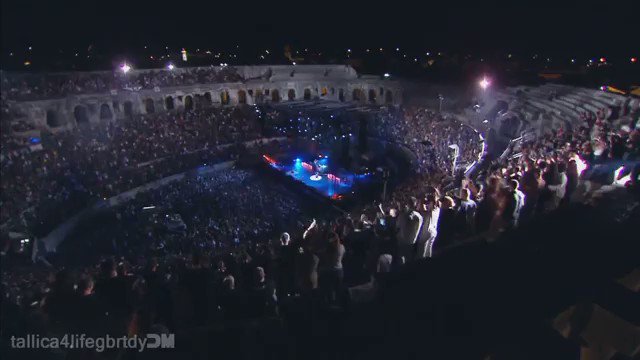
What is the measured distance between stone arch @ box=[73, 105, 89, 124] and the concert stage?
57.2 feet

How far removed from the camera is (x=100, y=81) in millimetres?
38094

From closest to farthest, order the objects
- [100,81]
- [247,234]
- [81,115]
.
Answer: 1. [247,234]
2. [81,115]
3. [100,81]

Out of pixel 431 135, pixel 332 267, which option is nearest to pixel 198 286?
pixel 332 267

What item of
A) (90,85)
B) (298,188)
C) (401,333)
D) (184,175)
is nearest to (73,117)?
(90,85)

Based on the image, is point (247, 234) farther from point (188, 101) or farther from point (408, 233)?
point (188, 101)

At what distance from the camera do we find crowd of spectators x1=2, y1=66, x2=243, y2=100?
105 feet

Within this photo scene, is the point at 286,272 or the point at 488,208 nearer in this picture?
the point at 286,272

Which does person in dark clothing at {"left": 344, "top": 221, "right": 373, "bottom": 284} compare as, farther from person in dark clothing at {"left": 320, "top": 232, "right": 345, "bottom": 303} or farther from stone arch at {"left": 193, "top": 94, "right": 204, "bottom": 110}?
stone arch at {"left": 193, "top": 94, "right": 204, "bottom": 110}

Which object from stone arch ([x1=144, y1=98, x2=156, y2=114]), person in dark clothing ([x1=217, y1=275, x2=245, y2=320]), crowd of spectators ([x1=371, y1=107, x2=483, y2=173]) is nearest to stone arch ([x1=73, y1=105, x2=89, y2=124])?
stone arch ([x1=144, y1=98, x2=156, y2=114])

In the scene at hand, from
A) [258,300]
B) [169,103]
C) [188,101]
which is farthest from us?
[188,101]

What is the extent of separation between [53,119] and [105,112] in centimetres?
612

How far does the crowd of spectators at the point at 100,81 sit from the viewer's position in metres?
31.9

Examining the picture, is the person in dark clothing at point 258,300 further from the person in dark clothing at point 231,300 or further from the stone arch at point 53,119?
the stone arch at point 53,119

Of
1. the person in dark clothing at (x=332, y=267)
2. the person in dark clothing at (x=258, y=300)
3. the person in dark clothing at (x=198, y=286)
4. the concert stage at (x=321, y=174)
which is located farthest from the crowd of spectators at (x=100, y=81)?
the person in dark clothing at (x=332, y=267)
